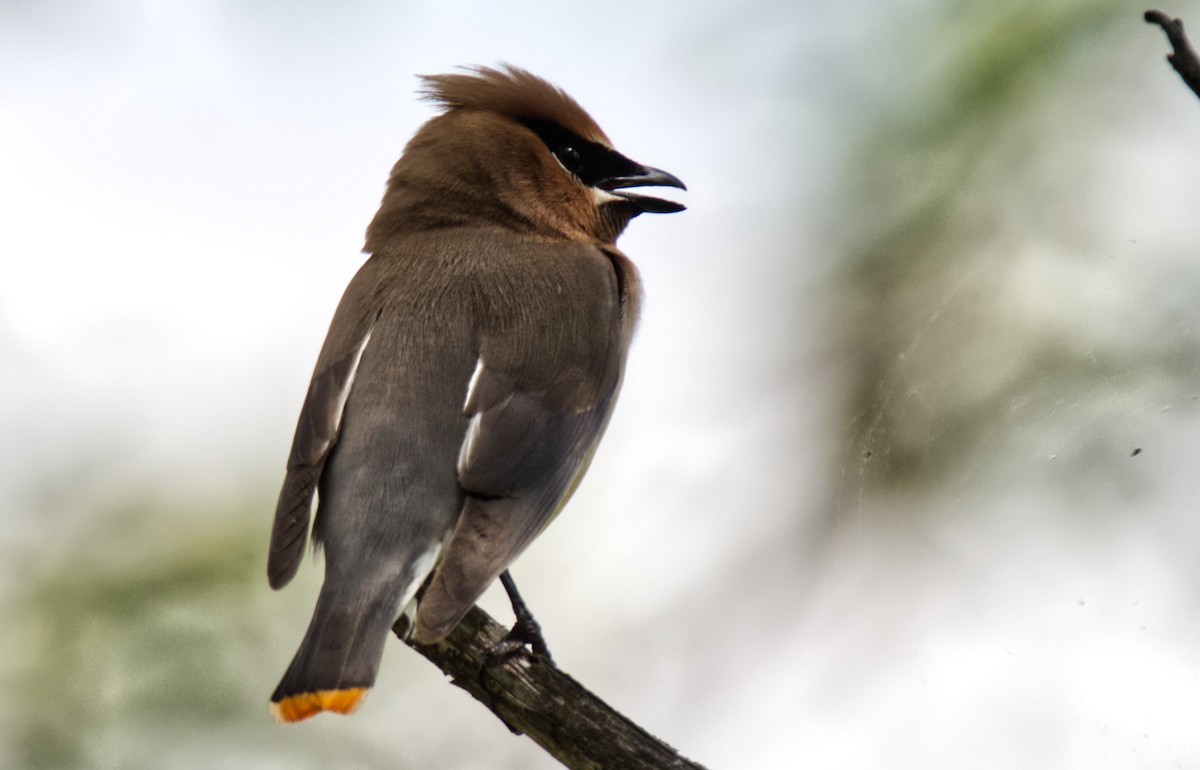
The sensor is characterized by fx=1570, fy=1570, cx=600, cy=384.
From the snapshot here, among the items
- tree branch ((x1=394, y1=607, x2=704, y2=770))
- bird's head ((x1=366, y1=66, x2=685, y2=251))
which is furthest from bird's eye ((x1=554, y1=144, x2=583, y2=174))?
tree branch ((x1=394, y1=607, x2=704, y2=770))

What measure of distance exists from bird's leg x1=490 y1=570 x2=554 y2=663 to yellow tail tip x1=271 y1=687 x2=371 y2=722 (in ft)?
1.56

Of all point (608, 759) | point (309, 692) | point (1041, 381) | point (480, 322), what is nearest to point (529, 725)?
point (608, 759)

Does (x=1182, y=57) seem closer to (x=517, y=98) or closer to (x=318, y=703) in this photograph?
(x=318, y=703)

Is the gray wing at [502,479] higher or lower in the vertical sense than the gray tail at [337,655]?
higher

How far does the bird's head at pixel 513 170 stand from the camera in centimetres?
471

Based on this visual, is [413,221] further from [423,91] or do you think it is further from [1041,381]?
[1041,381]

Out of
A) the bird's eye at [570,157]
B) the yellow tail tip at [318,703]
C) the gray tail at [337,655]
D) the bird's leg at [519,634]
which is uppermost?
the bird's eye at [570,157]

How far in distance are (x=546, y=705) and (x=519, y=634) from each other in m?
0.41

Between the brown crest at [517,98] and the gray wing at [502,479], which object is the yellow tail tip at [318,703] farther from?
the brown crest at [517,98]

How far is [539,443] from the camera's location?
12.7 ft

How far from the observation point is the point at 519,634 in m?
4.00

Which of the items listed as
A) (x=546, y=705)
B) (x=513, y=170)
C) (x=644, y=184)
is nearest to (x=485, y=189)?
(x=513, y=170)

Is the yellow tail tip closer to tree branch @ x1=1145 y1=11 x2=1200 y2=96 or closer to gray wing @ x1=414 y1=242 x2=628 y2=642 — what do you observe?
gray wing @ x1=414 y1=242 x2=628 y2=642

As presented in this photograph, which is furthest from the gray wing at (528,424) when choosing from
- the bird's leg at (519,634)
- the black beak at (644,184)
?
the black beak at (644,184)
